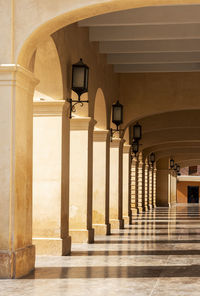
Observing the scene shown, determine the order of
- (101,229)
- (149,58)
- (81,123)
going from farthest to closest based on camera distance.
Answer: (149,58)
(101,229)
(81,123)

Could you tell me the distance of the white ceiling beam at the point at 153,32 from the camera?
46.3ft

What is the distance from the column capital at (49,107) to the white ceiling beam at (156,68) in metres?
7.55

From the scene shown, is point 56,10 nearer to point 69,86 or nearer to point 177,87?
point 69,86

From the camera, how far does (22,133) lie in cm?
887

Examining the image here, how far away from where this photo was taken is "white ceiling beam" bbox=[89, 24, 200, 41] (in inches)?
556

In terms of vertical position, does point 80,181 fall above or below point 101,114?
below

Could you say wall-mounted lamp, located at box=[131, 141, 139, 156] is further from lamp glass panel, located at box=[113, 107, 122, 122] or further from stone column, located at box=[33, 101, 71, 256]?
stone column, located at box=[33, 101, 71, 256]

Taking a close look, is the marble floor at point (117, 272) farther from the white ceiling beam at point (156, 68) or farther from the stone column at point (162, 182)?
the stone column at point (162, 182)

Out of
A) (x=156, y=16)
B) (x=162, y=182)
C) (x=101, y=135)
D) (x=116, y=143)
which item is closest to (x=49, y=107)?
(x=156, y=16)

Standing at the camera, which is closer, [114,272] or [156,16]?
[114,272]

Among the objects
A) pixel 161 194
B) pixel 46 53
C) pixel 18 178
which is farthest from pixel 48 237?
pixel 161 194

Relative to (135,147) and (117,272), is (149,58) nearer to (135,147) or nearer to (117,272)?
(135,147)

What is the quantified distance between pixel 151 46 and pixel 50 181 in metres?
5.97

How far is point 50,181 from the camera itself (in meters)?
11.4
